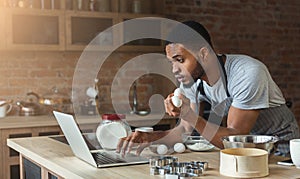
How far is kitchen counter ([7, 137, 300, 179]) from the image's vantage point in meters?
1.73

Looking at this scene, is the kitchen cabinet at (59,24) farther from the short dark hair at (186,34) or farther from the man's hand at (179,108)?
the man's hand at (179,108)

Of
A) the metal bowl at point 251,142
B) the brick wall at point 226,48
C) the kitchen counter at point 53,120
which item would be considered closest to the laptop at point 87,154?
the metal bowl at point 251,142

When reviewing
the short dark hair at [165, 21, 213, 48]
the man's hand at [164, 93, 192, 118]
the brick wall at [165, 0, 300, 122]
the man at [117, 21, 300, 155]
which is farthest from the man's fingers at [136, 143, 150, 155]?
the brick wall at [165, 0, 300, 122]

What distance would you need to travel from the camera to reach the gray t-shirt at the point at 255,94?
2.23 metres

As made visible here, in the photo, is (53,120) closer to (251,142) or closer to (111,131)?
(111,131)

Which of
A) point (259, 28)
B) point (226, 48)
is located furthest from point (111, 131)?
point (259, 28)

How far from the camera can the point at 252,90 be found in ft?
7.30

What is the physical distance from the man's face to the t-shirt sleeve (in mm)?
230

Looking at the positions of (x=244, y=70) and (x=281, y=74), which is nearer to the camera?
(x=244, y=70)

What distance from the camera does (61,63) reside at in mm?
4660

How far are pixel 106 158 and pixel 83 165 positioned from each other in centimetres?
14

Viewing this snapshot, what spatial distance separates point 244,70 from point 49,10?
2547mm

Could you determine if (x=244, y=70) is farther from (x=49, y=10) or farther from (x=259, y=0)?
(x=259, y=0)

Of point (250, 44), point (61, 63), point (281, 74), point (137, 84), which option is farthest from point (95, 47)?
point (281, 74)
